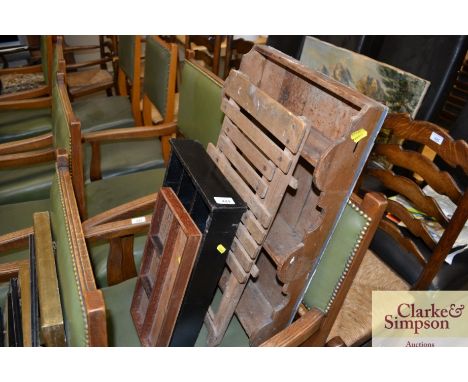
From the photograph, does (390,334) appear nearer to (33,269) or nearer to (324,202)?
(324,202)

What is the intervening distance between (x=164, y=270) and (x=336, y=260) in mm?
430

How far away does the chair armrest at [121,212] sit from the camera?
1.26m

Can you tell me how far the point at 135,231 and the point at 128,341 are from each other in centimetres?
33

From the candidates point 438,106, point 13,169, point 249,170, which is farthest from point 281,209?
point 13,169

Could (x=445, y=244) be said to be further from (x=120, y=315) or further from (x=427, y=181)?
(x=120, y=315)

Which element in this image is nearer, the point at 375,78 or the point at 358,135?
the point at 358,135

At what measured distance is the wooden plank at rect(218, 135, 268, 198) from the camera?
891mm

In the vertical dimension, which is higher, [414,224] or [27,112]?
[414,224]

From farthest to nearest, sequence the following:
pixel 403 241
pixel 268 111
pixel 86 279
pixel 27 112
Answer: pixel 27 112
pixel 403 241
pixel 268 111
pixel 86 279

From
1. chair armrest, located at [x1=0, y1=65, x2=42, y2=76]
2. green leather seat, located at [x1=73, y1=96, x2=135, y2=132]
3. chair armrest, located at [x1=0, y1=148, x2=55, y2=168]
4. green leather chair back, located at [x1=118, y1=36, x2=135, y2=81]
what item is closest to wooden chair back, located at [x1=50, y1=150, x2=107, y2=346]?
chair armrest, located at [x1=0, y1=148, x2=55, y2=168]

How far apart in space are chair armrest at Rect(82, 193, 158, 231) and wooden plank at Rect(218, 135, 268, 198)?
1.37 feet

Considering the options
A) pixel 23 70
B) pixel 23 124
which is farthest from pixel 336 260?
pixel 23 70

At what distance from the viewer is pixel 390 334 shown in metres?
1.26

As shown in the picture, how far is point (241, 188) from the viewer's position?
958 mm
